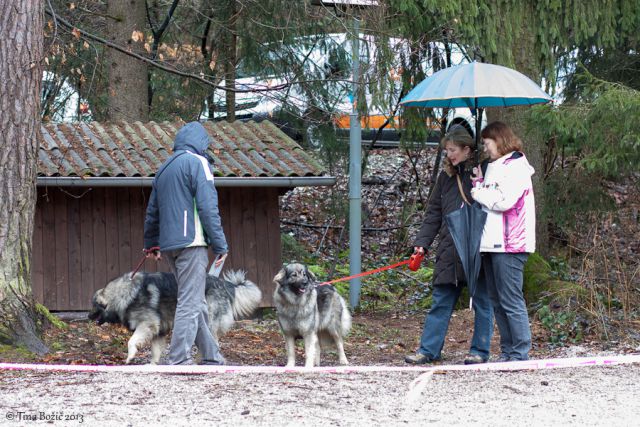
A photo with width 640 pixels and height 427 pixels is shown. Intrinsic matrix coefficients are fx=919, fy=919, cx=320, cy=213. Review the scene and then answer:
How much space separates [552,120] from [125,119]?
8.55 meters

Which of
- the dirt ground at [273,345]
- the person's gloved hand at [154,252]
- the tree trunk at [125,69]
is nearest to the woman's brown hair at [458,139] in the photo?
the dirt ground at [273,345]

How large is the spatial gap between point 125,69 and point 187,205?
9.73m

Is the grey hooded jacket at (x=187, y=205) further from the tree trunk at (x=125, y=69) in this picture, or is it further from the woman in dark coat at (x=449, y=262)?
the tree trunk at (x=125, y=69)

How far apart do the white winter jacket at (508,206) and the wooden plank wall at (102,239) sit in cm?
617

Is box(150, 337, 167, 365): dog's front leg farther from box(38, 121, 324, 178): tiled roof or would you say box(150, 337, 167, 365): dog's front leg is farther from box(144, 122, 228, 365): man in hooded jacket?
box(38, 121, 324, 178): tiled roof

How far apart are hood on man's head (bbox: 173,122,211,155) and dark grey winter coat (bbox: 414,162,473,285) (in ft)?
6.99

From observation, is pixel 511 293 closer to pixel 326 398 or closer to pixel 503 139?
pixel 503 139

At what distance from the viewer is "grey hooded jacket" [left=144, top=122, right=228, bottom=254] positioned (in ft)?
24.2

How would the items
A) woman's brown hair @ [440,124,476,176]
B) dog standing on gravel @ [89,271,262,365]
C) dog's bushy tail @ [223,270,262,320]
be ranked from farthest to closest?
dog's bushy tail @ [223,270,262,320], dog standing on gravel @ [89,271,262,365], woman's brown hair @ [440,124,476,176]

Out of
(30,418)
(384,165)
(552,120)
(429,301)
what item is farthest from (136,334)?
(384,165)

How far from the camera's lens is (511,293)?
7.64 m

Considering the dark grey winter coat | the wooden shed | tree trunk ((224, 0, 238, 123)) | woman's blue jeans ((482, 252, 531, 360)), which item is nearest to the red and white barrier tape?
woman's blue jeans ((482, 252, 531, 360))

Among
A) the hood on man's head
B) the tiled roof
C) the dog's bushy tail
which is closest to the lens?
the hood on man's head

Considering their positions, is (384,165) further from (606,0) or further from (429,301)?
(606,0)
